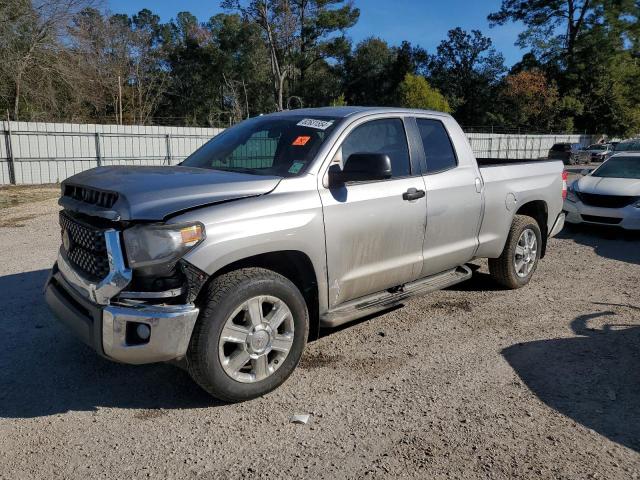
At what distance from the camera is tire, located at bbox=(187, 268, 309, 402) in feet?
10.0

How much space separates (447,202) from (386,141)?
768 millimetres

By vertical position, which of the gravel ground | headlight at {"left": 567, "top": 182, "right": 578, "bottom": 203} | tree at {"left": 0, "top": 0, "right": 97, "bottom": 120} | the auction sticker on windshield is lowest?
the gravel ground

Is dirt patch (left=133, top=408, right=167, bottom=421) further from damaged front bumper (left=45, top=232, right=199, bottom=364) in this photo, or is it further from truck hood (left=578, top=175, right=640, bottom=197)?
truck hood (left=578, top=175, right=640, bottom=197)

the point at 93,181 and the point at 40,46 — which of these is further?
the point at 40,46

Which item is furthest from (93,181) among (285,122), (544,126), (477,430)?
(544,126)

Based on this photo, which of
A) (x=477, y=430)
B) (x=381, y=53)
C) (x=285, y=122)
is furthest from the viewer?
(x=381, y=53)

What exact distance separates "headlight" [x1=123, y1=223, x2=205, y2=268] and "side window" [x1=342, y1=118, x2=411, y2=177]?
1608 mm

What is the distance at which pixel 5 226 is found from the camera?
9.77 m

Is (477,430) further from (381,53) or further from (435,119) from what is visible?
(381,53)

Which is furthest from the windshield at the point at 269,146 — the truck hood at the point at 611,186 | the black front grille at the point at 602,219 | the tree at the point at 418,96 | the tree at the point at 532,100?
the tree at the point at 532,100

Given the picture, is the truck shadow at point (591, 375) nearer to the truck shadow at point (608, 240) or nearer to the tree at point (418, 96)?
the truck shadow at point (608, 240)

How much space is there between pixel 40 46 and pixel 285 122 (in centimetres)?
2285

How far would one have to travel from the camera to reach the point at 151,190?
3082 millimetres

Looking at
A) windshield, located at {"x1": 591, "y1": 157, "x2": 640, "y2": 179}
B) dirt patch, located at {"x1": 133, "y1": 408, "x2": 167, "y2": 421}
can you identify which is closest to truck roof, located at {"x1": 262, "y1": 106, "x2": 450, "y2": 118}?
dirt patch, located at {"x1": 133, "y1": 408, "x2": 167, "y2": 421}
